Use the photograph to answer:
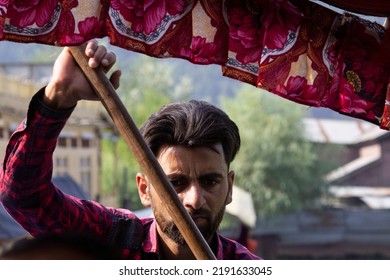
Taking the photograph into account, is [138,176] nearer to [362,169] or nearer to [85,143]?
[85,143]

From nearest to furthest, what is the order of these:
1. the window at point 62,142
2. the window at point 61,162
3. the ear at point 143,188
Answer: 1. the ear at point 143,188
2. the window at point 62,142
3. the window at point 61,162

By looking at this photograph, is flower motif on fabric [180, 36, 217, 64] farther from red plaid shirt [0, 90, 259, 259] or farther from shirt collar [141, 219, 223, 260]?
shirt collar [141, 219, 223, 260]

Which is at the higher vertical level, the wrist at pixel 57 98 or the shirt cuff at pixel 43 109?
the wrist at pixel 57 98

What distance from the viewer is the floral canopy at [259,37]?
2.53 metres

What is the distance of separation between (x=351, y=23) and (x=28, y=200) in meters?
0.90

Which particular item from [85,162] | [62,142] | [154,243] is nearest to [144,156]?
[154,243]

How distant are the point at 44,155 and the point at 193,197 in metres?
0.38

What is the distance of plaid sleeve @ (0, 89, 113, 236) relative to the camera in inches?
105

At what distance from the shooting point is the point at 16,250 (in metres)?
1.83

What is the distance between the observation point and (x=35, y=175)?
8.86 feet

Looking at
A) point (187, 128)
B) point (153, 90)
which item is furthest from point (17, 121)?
point (153, 90)

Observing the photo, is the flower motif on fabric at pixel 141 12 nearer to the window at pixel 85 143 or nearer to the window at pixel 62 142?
the window at pixel 62 142

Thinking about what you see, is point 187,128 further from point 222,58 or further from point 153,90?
point 153,90

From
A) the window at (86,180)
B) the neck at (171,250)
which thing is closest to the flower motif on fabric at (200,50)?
the neck at (171,250)
